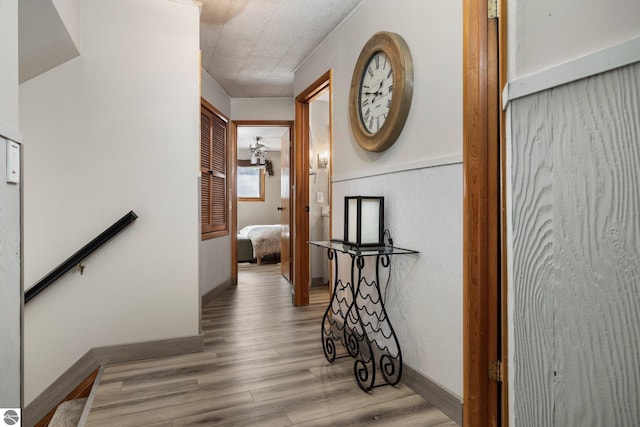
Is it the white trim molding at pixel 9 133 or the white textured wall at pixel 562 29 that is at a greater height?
the white textured wall at pixel 562 29

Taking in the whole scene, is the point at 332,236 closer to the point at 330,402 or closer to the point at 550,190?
the point at 330,402

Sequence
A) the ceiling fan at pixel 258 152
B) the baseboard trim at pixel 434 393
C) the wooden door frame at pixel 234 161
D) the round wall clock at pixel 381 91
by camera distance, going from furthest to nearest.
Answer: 1. the ceiling fan at pixel 258 152
2. the wooden door frame at pixel 234 161
3. the round wall clock at pixel 381 91
4. the baseboard trim at pixel 434 393

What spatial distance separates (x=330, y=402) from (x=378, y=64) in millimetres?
1975

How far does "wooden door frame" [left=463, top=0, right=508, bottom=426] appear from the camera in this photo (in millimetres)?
1475

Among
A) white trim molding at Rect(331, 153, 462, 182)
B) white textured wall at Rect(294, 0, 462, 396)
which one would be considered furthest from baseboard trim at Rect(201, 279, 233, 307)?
white textured wall at Rect(294, 0, 462, 396)

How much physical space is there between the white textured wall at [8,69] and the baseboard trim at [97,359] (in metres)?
1.66

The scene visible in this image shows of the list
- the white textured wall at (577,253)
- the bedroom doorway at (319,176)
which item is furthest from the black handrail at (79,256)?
the bedroom doorway at (319,176)

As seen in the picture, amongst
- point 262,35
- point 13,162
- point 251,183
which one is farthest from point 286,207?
point 251,183

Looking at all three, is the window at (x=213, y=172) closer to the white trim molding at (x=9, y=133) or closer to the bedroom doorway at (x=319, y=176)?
the bedroom doorway at (x=319, y=176)

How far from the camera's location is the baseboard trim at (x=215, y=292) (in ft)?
12.6

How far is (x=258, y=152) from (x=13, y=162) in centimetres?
697

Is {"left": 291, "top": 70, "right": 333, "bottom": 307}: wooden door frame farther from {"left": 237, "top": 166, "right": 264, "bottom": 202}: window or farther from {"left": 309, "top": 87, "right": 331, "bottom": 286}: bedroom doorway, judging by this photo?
{"left": 237, "top": 166, "right": 264, "bottom": 202}: window

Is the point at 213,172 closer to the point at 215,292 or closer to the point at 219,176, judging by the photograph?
the point at 219,176

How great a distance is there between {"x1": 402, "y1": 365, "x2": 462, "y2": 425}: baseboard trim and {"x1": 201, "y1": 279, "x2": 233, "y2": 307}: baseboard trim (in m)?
2.46
